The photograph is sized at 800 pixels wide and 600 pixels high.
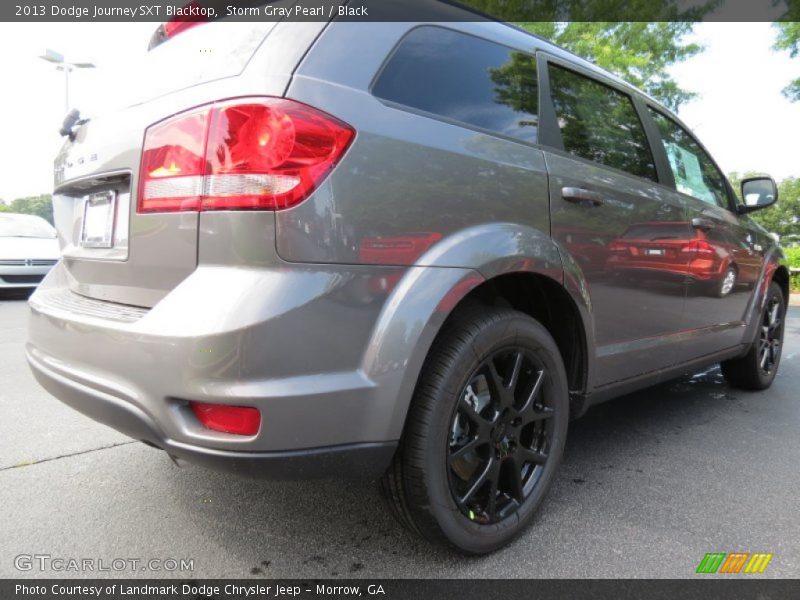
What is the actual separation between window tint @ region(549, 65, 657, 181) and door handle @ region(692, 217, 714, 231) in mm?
382

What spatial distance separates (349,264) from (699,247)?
2318 millimetres

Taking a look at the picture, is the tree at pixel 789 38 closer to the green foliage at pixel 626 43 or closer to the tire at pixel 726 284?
the green foliage at pixel 626 43

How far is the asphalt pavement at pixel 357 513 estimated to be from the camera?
6.07ft

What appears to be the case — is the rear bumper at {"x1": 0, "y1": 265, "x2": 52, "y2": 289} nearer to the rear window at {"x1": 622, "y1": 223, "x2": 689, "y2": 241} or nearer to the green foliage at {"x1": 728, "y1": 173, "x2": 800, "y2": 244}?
the rear window at {"x1": 622, "y1": 223, "x2": 689, "y2": 241}

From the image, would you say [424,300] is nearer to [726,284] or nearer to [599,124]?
[599,124]

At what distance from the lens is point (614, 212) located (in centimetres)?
238

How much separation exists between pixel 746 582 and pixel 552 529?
604mm

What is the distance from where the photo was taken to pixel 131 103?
5.88 feet

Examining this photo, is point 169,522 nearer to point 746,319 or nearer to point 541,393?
point 541,393

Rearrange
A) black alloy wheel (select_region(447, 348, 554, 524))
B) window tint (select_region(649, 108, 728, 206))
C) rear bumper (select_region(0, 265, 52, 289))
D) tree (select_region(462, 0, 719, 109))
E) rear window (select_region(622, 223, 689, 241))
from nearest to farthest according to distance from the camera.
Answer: black alloy wheel (select_region(447, 348, 554, 524)) < rear window (select_region(622, 223, 689, 241)) < window tint (select_region(649, 108, 728, 206)) < rear bumper (select_region(0, 265, 52, 289)) < tree (select_region(462, 0, 719, 109))

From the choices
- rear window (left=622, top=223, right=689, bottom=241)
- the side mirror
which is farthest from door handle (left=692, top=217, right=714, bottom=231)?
the side mirror

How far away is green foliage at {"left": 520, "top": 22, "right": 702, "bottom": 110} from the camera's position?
10.8 meters

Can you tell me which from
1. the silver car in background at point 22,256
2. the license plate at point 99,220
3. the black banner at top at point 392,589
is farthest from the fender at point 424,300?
the silver car in background at point 22,256

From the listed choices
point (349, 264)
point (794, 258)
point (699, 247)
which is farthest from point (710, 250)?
point (794, 258)
